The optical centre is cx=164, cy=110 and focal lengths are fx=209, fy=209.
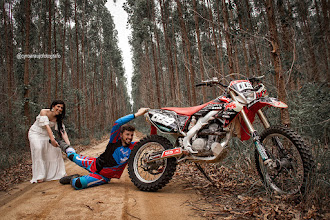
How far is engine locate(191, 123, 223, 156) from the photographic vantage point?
9.07ft

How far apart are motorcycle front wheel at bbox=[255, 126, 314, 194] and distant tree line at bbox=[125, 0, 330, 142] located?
0.86m

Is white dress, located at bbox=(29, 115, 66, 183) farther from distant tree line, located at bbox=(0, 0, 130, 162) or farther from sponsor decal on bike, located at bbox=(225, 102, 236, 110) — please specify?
distant tree line, located at bbox=(0, 0, 130, 162)

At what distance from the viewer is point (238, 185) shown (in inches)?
117

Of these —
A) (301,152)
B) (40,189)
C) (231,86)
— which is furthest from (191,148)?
(40,189)

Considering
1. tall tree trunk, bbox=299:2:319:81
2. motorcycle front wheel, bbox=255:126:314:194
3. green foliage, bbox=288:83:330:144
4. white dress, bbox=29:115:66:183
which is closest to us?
motorcycle front wheel, bbox=255:126:314:194

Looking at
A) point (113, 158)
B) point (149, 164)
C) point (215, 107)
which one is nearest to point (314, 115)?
point (215, 107)

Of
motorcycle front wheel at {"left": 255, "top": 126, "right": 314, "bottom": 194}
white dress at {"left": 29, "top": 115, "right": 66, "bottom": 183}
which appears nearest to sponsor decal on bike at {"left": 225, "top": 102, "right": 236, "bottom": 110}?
motorcycle front wheel at {"left": 255, "top": 126, "right": 314, "bottom": 194}

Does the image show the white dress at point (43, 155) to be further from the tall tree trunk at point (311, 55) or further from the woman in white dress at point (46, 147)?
the tall tree trunk at point (311, 55)

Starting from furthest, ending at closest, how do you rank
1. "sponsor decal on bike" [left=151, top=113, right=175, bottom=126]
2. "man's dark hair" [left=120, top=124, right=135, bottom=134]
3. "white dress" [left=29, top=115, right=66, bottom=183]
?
"white dress" [left=29, top=115, right=66, bottom=183], "man's dark hair" [left=120, top=124, right=135, bottom=134], "sponsor decal on bike" [left=151, top=113, right=175, bottom=126]

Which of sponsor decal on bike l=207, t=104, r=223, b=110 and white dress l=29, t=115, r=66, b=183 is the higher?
sponsor decal on bike l=207, t=104, r=223, b=110

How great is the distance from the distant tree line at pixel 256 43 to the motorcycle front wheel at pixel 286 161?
86 cm

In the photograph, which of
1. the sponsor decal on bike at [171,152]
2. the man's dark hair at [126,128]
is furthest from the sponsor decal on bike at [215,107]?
the man's dark hair at [126,128]

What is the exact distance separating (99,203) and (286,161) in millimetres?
2207

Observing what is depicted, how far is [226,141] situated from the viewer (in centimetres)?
268
